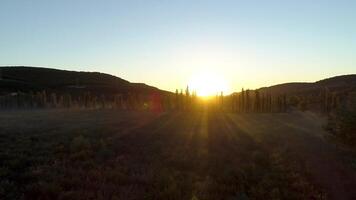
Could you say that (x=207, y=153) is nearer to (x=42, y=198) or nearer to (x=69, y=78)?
(x=42, y=198)

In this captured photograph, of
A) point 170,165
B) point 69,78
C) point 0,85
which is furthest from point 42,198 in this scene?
point 69,78

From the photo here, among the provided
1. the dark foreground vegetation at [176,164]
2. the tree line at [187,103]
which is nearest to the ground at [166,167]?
the dark foreground vegetation at [176,164]

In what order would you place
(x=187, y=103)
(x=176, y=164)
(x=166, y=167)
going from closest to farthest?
(x=166, y=167), (x=176, y=164), (x=187, y=103)

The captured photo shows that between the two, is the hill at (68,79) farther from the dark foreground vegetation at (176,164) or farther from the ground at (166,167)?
the ground at (166,167)

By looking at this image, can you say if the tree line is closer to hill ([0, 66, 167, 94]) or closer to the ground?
the ground

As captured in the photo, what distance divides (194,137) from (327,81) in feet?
550

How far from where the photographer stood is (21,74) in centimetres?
14212

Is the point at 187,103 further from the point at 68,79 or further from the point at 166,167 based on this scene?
the point at 68,79

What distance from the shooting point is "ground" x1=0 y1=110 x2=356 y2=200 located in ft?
→ 39.0

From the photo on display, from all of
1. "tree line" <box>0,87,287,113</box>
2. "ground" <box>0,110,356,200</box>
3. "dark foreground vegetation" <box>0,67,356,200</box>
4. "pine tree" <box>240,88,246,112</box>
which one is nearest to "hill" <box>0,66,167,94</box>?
"tree line" <box>0,87,287,113</box>

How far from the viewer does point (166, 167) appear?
49.7ft

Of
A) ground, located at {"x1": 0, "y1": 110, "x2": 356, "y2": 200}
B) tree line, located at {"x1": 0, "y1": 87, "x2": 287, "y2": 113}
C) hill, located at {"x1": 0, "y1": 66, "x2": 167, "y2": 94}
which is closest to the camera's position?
ground, located at {"x1": 0, "y1": 110, "x2": 356, "y2": 200}

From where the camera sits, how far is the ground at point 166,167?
11898 millimetres

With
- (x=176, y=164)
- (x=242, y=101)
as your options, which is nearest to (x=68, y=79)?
(x=242, y=101)
